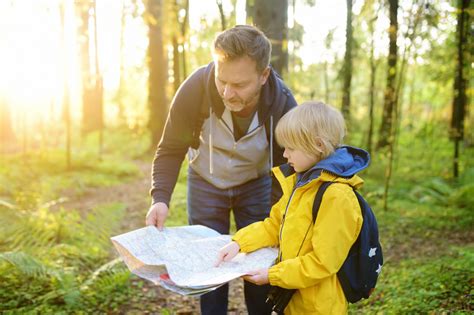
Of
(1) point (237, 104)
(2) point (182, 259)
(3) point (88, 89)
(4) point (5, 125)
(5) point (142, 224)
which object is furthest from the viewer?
(3) point (88, 89)

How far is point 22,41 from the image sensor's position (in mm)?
13500

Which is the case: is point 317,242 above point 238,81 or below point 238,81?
below

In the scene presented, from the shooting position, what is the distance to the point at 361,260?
220 centimetres

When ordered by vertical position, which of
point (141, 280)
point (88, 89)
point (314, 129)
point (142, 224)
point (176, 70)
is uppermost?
point (176, 70)

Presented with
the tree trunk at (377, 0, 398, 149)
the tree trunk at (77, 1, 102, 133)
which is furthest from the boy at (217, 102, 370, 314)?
the tree trunk at (77, 1, 102, 133)

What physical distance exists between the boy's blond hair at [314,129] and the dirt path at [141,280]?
6.62 ft

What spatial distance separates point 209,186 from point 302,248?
107 cm

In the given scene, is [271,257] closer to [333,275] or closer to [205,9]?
[333,275]

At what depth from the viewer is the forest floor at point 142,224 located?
425 centimetres

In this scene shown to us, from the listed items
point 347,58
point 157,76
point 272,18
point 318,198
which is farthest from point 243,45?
point 157,76

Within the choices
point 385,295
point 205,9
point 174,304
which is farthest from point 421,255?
point 205,9

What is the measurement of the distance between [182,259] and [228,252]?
0.26 m

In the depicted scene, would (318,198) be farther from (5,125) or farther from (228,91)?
(5,125)

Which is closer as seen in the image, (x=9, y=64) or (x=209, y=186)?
(x=209, y=186)
